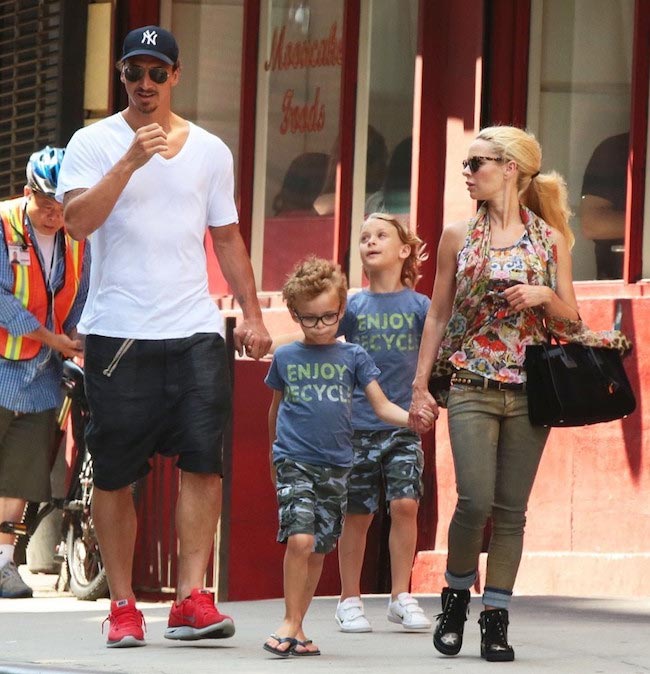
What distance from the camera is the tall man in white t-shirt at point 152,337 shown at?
7137 mm

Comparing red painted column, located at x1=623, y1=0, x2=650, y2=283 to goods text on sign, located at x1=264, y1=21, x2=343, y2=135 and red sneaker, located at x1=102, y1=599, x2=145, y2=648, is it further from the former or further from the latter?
red sneaker, located at x1=102, y1=599, x2=145, y2=648

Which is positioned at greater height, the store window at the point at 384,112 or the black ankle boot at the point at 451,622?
the store window at the point at 384,112

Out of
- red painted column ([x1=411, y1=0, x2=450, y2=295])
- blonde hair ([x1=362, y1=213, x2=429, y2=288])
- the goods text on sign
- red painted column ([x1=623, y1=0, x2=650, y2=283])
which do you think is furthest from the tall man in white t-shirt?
the goods text on sign

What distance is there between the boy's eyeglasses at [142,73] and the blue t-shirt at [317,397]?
1.13 metres

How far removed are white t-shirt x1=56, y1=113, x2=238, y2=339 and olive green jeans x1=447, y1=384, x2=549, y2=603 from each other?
41.5 inches

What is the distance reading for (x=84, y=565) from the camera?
10.5m

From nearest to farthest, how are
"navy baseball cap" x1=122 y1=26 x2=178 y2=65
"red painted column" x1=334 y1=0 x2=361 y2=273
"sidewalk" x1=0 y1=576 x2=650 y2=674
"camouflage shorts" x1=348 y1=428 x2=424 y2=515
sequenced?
"sidewalk" x1=0 y1=576 x2=650 y2=674
"navy baseball cap" x1=122 y1=26 x2=178 y2=65
"camouflage shorts" x1=348 y1=428 x2=424 y2=515
"red painted column" x1=334 y1=0 x2=361 y2=273

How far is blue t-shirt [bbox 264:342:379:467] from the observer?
7.29 meters

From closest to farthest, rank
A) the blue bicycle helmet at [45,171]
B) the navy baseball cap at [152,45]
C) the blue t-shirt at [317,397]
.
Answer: the navy baseball cap at [152,45] → the blue t-shirt at [317,397] → the blue bicycle helmet at [45,171]

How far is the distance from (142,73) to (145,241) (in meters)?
0.61

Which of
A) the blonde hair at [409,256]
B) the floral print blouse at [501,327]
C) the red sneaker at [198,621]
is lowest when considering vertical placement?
the red sneaker at [198,621]

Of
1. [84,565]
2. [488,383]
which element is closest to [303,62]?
[84,565]

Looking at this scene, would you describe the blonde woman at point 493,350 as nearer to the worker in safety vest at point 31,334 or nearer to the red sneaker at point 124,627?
the red sneaker at point 124,627

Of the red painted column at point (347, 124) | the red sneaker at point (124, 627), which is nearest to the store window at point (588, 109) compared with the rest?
the red painted column at point (347, 124)
